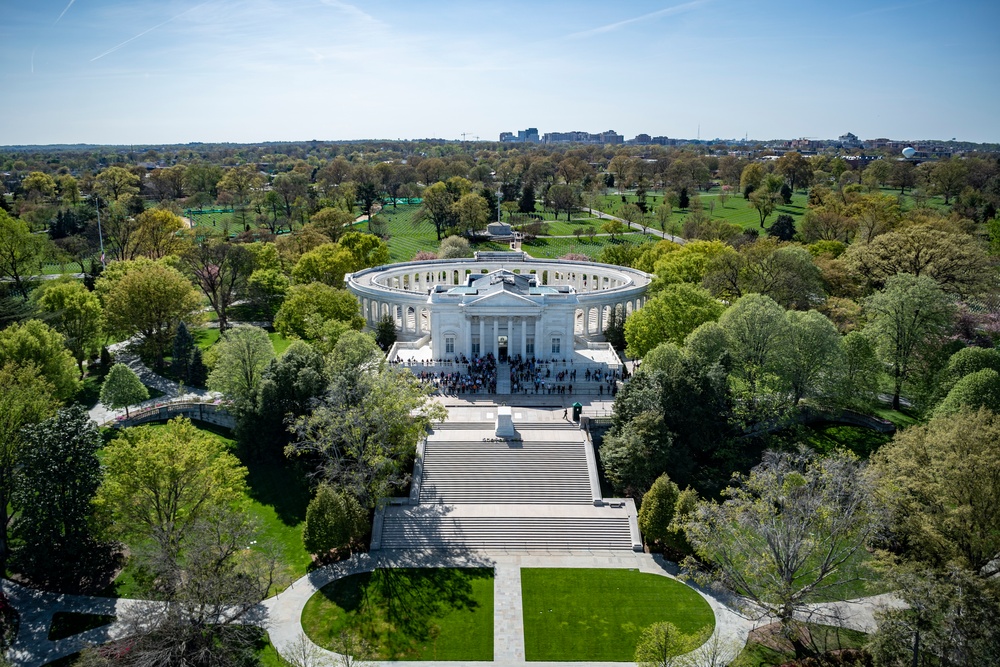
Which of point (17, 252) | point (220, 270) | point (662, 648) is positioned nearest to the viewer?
point (662, 648)

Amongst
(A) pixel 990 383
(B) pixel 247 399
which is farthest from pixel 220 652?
(A) pixel 990 383

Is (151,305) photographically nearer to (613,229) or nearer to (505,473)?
(505,473)

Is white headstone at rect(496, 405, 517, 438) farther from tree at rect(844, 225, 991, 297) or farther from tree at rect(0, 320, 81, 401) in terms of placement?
tree at rect(844, 225, 991, 297)

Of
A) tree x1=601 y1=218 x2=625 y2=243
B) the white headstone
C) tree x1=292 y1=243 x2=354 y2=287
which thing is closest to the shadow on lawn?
the white headstone

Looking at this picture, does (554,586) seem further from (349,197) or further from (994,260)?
(349,197)

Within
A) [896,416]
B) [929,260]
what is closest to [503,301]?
[896,416]
